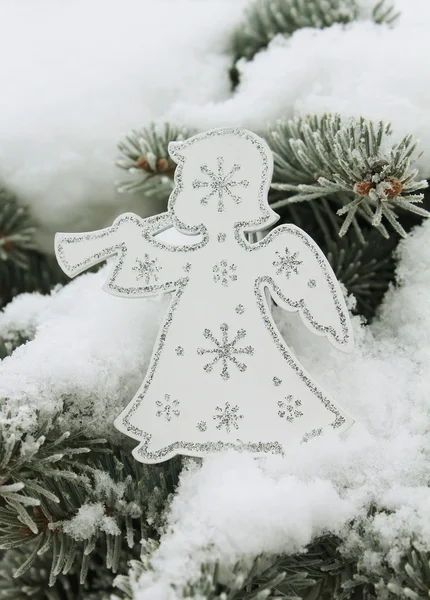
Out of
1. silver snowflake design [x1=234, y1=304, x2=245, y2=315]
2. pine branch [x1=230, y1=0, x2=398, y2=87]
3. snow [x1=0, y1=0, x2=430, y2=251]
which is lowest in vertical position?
silver snowflake design [x1=234, y1=304, x2=245, y2=315]

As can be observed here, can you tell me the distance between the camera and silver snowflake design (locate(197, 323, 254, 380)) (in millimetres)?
625

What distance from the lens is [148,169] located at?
0.74m

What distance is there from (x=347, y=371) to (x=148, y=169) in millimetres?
346

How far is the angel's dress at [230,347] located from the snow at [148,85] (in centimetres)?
Answer: 21

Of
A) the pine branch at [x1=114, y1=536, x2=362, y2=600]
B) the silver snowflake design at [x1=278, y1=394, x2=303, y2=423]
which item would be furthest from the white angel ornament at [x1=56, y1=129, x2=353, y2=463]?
the pine branch at [x1=114, y1=536, x2=362, y2=600]

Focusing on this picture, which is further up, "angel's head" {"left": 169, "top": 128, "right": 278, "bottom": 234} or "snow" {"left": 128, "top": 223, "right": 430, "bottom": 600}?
"angel's head" {"left": 169, "top": 128, "right": 278, "bottom": 234}

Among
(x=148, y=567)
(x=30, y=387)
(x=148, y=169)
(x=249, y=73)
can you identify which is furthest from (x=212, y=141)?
(x=148, y=567)

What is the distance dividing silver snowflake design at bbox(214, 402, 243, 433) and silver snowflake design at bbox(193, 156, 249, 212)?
0.72 feet

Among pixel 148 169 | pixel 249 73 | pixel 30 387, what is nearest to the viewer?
pixel 30 387

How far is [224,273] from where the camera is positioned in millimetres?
646

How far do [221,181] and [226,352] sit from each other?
0.63 feet

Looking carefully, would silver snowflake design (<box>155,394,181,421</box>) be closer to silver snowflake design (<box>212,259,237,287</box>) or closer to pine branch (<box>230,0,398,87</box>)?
silver snowflake design (<box>212,259,237,287</box>)

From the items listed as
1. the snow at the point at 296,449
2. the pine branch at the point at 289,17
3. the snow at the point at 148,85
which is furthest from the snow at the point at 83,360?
the pine branch at the point at 289,17

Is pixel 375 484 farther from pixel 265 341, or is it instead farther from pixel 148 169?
pixel 148 169
